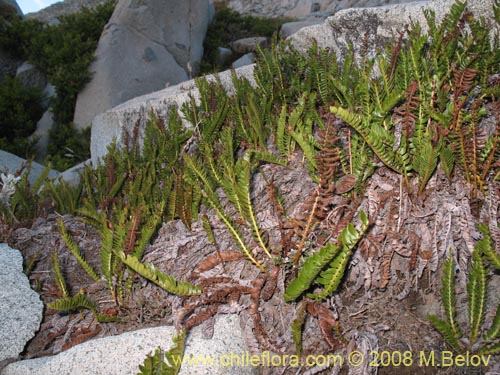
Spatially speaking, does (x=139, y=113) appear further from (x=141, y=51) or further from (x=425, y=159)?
(x=141, y=51)

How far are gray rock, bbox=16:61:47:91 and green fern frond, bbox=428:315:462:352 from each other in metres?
9.48

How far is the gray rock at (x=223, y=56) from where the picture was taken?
11.5m

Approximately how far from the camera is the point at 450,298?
1732 mm

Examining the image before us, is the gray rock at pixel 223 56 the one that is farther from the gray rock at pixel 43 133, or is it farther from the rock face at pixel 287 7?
the rock face at pixel 287 7

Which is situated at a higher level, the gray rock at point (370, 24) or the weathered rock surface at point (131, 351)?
the gray rock at point (370, 24)

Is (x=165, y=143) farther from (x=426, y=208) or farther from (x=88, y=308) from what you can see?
(x=426, y=208)

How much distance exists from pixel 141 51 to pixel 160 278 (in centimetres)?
820

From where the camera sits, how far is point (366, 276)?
1938 millimetres

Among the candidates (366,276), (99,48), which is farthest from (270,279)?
(99,48)

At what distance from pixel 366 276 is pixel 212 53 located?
10.3 metres

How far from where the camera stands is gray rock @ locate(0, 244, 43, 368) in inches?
81.9

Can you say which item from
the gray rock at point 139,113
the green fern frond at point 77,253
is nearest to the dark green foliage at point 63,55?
the gray rock at point 139,113

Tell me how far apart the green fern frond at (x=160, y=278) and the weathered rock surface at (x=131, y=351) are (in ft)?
0.51

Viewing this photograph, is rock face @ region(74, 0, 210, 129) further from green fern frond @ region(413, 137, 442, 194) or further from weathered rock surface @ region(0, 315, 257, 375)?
green fern frond @ region(413, 137, 442, 194)
